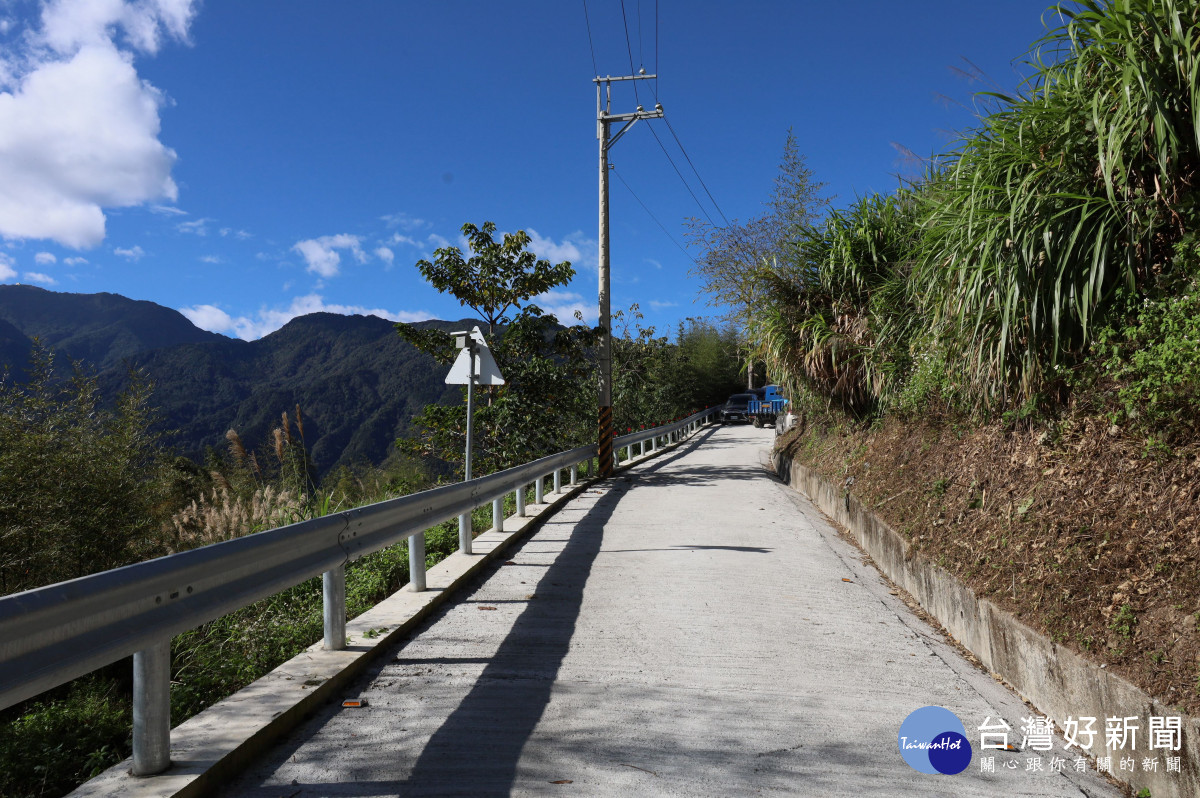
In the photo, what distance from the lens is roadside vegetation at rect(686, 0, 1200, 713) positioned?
3.66 meters

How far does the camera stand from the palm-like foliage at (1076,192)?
466 cm

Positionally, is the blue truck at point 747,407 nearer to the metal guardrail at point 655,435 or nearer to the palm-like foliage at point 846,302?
the metal guardrail at point 655,435

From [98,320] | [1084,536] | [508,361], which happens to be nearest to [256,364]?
[98,320]

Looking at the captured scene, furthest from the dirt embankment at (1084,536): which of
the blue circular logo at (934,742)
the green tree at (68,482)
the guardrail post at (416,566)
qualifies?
the green tree at (68,482)

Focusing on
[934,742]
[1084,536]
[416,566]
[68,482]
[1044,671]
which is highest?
[68,482]

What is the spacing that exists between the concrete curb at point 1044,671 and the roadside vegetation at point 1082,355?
0.28 ft

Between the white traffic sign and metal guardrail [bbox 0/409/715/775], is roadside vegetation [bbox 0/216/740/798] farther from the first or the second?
the white traffic sign

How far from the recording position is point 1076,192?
5219 millimetres

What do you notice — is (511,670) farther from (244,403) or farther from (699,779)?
(244,403)

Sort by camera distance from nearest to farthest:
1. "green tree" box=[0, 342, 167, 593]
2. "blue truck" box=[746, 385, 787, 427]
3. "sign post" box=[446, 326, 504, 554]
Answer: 1. "green tree" box=[0, 342, 167, 593]
2. "sign post" box=[446, 326, 504, 554]
3. "blue truck" box=[746, 385, 787, 427]

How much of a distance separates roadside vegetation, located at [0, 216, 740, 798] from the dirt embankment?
461 centimetres

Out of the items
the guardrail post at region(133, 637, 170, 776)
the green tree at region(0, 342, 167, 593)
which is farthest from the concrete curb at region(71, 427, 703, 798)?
the green tree at region(0, 342, 167, 593)

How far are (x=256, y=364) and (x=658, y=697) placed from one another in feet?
538

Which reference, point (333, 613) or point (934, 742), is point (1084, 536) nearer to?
point (934, 742)
